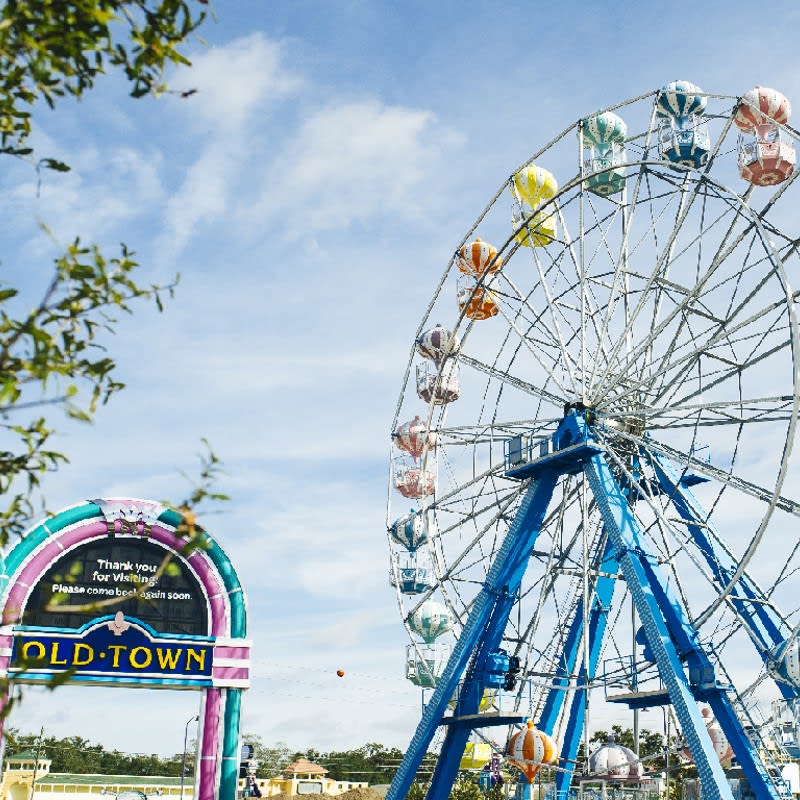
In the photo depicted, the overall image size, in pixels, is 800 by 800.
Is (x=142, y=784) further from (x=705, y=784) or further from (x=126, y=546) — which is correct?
(x=705, y=784)

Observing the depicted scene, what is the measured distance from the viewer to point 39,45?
5262mm

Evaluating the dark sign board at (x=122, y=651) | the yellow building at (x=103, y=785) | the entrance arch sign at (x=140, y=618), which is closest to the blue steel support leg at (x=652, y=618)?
the entrance arch sign at (x=140, y=618)

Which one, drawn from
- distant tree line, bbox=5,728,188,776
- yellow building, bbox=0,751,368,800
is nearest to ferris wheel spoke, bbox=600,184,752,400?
yellow building, bbox=0,751,368,800

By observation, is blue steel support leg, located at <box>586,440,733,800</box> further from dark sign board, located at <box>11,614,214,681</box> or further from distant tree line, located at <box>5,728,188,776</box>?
distant tree line, located at <box>5,728,188,776</box>

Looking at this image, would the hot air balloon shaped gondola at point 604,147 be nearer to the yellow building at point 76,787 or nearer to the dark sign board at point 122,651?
the dark sign board at point 122,651

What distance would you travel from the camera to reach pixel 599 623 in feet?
81.5

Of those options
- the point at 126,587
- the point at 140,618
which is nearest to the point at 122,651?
the point at 140,618

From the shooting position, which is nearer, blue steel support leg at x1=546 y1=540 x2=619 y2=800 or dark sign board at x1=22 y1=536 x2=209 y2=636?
dark sign board at x1=22 y1=536 x2=209 y2=636

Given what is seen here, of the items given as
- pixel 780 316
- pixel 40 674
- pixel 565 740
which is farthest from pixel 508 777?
pixel 780 316

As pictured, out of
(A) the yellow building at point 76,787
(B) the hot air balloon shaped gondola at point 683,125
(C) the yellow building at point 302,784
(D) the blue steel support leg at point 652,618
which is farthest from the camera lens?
(C) the yellow building at point 302,784

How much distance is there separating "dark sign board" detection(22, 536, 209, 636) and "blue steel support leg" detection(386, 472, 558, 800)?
5.36 metres

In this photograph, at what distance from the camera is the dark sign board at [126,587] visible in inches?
918

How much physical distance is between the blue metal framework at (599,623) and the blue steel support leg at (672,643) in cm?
2

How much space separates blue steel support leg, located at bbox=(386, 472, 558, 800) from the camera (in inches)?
902
